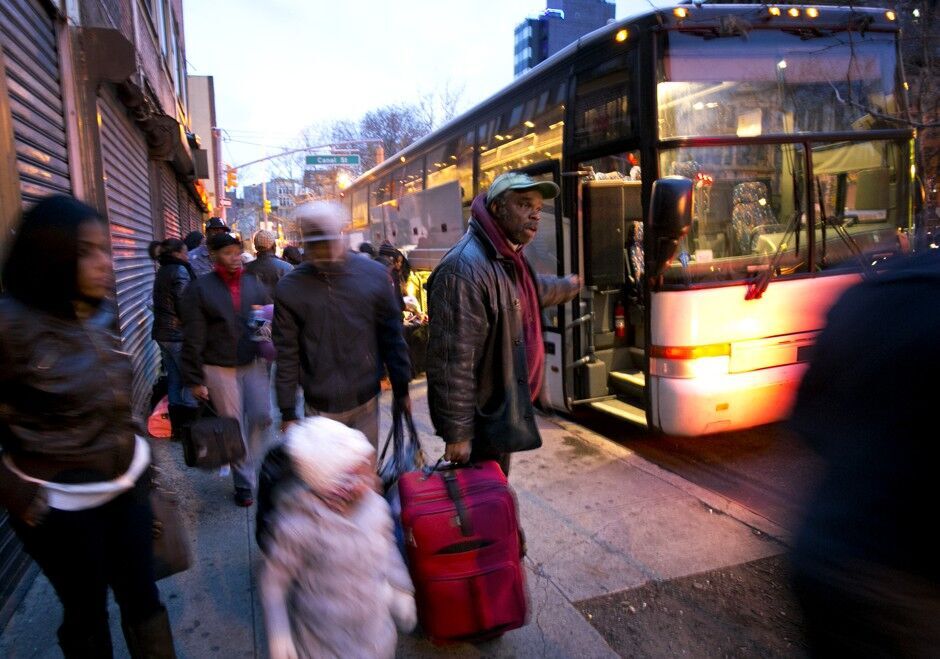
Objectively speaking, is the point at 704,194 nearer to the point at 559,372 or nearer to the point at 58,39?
the point at 559,372

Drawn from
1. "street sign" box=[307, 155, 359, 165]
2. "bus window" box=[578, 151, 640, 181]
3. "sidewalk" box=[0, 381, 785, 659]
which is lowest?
"sidewalk" box=[0, 381, 785, 659]

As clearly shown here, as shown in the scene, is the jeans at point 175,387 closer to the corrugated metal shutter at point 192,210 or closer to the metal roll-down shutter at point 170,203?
the metal roll-down shutter at point 170,203

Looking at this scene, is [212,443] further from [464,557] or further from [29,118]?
[29,118]

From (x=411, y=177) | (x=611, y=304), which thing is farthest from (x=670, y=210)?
(x=411, y=177)

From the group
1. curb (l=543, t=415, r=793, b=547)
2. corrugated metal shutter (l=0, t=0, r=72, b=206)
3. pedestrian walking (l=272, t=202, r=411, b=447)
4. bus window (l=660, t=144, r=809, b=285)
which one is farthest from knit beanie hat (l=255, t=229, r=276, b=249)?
bus window (l=660, t=144, r=809, b=285)

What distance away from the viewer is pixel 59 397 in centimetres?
190

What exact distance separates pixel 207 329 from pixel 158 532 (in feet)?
7.19

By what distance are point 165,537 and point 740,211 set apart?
4581 mm

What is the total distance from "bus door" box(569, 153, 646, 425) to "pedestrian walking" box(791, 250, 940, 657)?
165 inches

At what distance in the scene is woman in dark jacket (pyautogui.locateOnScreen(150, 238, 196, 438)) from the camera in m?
5.48

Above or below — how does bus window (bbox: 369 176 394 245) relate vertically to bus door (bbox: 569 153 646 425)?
above

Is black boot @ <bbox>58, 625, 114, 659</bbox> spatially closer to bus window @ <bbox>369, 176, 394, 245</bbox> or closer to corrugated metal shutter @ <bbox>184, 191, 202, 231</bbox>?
bus window @ <bbox>369, 176, 394, 245</bbox>

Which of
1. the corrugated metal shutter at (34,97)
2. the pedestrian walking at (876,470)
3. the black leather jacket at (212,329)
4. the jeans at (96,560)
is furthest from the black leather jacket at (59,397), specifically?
the corrugated metal shutter at (34,97)

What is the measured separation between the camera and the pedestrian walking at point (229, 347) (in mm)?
4230
